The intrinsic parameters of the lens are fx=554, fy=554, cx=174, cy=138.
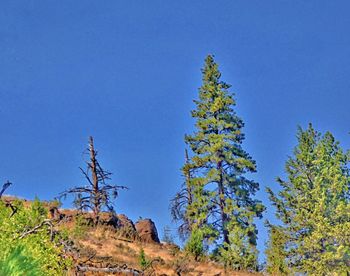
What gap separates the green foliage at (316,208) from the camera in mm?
29344

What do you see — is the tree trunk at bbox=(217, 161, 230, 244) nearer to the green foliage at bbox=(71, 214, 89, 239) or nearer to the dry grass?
the dry grass

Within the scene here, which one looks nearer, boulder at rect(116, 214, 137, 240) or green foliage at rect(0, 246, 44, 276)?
green foliage at rect(0, 246, 44, 276)

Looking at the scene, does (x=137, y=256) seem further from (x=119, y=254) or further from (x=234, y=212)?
(x=234, y=212)

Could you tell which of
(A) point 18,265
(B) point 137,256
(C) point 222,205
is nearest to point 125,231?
(C) point 222,205

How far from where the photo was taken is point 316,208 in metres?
29.8

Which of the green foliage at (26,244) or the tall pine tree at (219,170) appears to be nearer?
the green foliage at (26,244)

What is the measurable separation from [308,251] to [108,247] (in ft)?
40.4

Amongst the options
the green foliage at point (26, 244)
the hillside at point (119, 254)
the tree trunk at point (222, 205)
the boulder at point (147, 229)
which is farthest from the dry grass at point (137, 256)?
the green foliage at point (26, 244)

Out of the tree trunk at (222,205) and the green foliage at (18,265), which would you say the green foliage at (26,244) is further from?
the tree trunk at (222,205)

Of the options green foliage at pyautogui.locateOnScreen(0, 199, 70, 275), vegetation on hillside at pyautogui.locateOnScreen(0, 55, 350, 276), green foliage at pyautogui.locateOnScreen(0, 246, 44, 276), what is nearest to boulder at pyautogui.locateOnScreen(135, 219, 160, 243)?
vegetation on hillside at pyautogui.locateOnScreen(0, 55, 350, 276)

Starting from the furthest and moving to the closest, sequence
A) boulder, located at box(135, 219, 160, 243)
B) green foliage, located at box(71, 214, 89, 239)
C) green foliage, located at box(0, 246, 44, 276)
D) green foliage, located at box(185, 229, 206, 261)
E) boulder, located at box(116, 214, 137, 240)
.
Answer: boulder, located at box(135, 219, 160, 243)
boulder, located at box(116, 214, 137, 240)
green foliage, located at box(185, 229, 206, 261)
green foliage, located at box(71, 214, 89, 239)
green foliage, located at box(0, 246, 44, 276)

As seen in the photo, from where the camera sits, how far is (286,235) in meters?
→ 31.4

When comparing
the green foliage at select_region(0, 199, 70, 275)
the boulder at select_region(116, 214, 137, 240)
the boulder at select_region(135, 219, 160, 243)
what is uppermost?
the boulder at select_region(135, 219, 160, 243)

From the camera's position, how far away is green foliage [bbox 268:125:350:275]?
1155 inches
